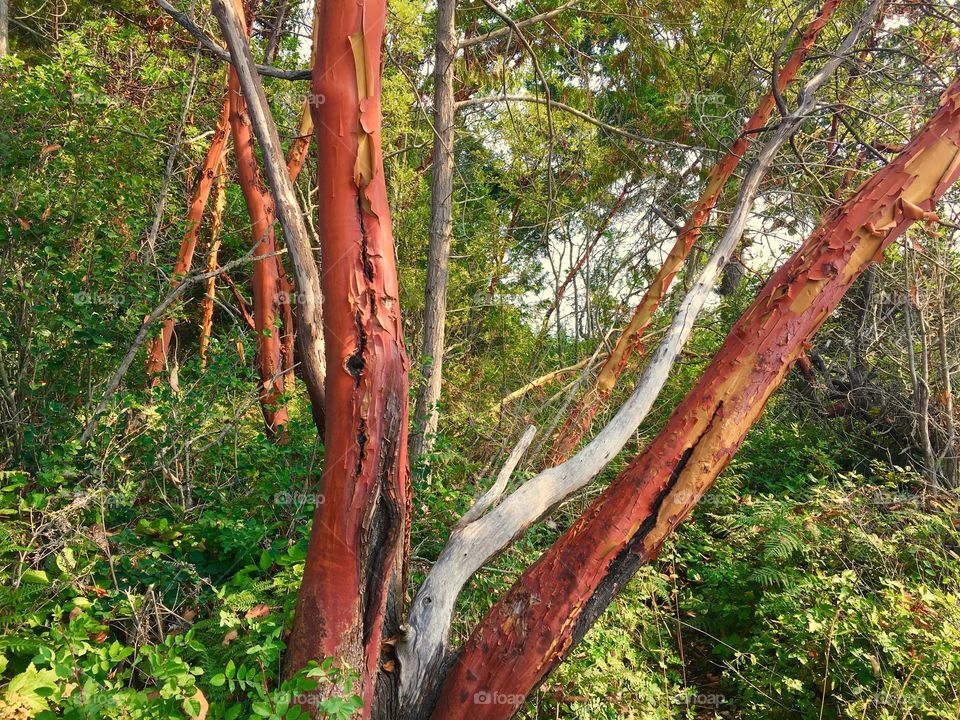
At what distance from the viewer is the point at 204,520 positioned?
115 inches

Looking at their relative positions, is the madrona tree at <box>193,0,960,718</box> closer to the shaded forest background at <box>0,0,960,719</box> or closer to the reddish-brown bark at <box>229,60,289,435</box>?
the shaded forest background at <box>0,0,960,719</box>

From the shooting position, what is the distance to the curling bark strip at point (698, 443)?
210cm

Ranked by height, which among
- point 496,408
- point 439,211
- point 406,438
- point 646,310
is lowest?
point 406,438

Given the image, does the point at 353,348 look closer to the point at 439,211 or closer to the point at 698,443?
the point at 698,443

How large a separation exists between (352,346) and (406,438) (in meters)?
0.35

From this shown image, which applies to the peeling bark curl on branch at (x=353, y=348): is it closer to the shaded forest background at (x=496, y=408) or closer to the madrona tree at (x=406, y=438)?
the madrona tree at (x=406, y=438)

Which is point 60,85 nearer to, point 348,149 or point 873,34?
point 348,149

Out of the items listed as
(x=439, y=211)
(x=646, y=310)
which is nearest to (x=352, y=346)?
(x=439, y=211)

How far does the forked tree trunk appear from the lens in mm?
4723

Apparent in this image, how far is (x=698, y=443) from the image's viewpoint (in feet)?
7.07

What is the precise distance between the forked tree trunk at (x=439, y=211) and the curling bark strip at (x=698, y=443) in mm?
2612

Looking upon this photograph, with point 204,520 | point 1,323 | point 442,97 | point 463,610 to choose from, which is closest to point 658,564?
point 463,610

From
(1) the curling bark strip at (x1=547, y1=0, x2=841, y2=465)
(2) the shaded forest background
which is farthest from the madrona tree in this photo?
(1) the curling bark strip at (x1=547, y1=0, x2=841, y2=465)

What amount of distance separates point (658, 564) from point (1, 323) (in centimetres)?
470
